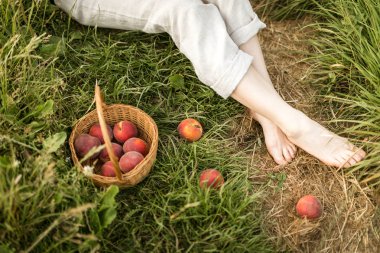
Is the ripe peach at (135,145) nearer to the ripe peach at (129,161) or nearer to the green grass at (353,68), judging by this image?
the ripe peach at (129,161)

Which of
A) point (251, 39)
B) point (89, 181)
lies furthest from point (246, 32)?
point (89, 181)

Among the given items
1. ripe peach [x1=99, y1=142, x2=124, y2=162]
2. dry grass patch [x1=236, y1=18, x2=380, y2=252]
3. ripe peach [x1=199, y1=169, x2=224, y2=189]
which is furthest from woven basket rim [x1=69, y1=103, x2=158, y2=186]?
dry grass patch [x1=236, y1=18, x2=380, y2=252]

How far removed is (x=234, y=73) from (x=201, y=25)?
0.26m

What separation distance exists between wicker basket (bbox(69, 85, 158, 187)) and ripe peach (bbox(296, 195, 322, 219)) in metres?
0.67

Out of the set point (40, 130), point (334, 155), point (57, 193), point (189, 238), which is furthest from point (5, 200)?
point (334, 155)

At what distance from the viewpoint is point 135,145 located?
84.7 inches

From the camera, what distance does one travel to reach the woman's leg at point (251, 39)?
7.65 feet

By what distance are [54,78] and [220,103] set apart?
0.83m

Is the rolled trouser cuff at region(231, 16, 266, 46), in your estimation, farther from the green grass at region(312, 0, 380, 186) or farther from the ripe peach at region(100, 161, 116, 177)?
the ripe peach at region(100, 161, 116, 177)

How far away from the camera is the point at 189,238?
2.01 m

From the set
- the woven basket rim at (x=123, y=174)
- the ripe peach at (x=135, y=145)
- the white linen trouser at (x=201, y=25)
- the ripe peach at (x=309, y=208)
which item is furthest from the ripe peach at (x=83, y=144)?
the ripe peach at (x=309, y=208)

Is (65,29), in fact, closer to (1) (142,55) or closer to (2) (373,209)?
(1) (142,55)

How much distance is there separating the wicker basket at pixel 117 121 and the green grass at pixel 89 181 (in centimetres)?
6

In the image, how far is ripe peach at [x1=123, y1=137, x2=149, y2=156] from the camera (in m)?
2.15
